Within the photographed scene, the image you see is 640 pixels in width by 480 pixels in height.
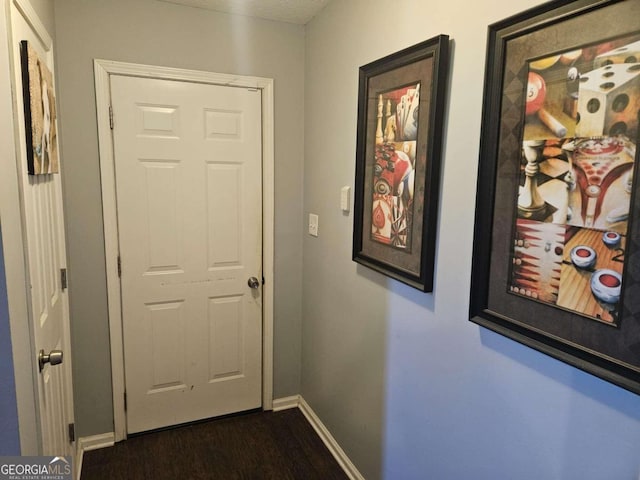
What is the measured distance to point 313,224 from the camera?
2.49 metres

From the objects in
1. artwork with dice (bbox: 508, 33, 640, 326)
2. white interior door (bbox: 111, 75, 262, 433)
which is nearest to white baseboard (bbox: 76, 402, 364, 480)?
white interior door (bbox: 111, 75, 262, 433)

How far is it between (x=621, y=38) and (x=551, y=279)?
0.56 metres

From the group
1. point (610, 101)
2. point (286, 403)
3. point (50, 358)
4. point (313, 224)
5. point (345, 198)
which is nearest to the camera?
point (610, 101)

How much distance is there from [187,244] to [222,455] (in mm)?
1152

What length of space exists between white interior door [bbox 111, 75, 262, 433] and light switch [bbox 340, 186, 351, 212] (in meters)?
0.62

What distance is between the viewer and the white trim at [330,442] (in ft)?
7.08

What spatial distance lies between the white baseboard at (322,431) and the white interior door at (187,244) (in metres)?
0.30

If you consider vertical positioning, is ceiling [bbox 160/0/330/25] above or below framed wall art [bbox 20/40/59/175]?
above

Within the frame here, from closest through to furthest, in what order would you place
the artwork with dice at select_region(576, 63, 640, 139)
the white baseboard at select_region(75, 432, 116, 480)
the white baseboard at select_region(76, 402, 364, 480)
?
the artwork with dice at select_region(576, 63, 640, 139) → the white baseboard at select_region(76, 402, 364, 480) → the white baseboard at select_region(75, 432, 116, 480)

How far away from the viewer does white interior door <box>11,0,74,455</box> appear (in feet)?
4.12

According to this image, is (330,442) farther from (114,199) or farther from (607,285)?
(607,285)

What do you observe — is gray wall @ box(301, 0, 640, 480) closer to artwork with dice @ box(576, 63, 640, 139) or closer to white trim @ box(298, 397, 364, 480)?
white trim @ box(298, 397, 364, 480)

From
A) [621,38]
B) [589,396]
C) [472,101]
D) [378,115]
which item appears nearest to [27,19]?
[378,115]

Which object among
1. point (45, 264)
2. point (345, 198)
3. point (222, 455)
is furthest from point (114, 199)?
point (222, 455)
